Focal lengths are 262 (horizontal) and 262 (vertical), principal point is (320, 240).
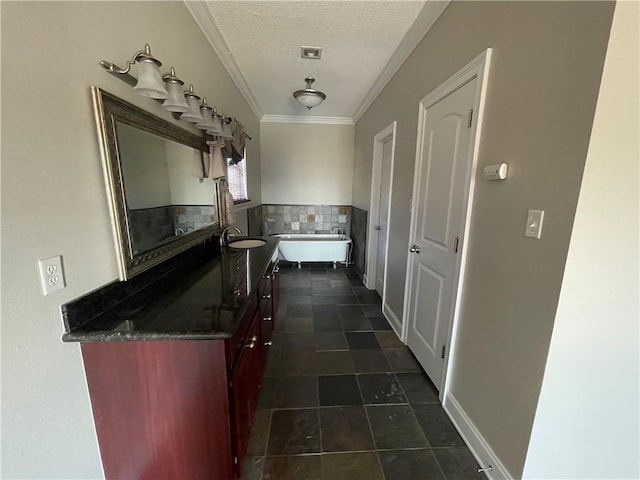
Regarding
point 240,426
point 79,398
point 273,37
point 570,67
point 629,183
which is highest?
point 273,37

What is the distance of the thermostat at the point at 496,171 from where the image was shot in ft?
3.97

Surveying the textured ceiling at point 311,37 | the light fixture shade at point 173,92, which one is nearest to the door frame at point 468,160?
the textured ceiling at point 311,37

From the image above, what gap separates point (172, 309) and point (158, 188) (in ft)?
2.35

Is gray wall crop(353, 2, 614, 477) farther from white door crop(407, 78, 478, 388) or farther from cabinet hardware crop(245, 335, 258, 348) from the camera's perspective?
cabinet hardware crop(245, 335, 258, 348)

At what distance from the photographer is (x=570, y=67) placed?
0.92 meters

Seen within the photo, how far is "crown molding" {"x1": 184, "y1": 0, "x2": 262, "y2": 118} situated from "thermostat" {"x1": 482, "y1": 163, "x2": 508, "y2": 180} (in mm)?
2052

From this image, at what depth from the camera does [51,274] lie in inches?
34.0

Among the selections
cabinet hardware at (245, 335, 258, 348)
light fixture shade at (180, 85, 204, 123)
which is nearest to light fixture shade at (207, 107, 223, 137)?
light fixture shade at (180, 85, 204, 123)

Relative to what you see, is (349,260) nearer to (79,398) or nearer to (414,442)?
(414,442)

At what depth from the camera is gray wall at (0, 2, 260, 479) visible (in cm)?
75

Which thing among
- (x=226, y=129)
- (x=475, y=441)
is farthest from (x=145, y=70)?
(x=475, y=441)

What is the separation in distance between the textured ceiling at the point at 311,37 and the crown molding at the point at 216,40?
0.01 metres

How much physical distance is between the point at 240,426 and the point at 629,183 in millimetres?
1808

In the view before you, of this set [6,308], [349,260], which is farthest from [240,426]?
[349,260]
